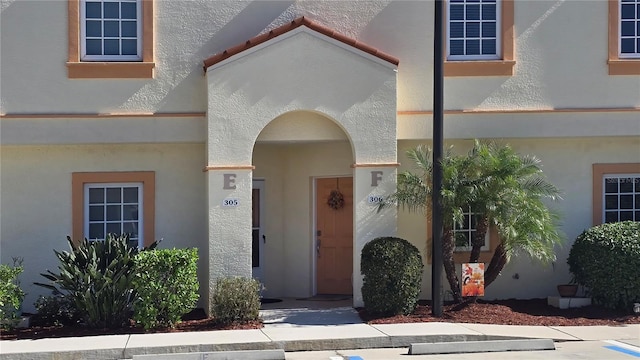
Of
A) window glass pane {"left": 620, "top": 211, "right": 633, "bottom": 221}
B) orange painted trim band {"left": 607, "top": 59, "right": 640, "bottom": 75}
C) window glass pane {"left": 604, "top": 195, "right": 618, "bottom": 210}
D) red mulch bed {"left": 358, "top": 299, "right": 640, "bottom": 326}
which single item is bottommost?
red mulch bed {"left": 358, "top": 299, "right": 640, "bottom": 326}

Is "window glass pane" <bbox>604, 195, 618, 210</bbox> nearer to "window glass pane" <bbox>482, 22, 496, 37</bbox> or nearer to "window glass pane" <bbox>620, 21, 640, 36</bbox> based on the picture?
"window glass pane" <bbox>620, 21, 640, 36</bbox>

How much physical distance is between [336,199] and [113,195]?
3986mm

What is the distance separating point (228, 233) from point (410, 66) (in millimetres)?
4290

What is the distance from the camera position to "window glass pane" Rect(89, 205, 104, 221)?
1427cm

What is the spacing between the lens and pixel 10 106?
13.9 meters

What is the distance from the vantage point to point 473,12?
47.9 ft

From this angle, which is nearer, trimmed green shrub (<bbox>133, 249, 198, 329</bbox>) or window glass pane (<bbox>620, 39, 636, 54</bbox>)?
trimmed green shrub (<bbox>133, 249, 198, 329</bbox>)

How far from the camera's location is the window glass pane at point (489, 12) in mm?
14609

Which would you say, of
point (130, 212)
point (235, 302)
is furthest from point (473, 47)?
point (130, 212)

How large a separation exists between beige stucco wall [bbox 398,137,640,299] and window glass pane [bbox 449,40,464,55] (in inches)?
61.7

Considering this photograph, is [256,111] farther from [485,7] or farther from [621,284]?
[621,284]

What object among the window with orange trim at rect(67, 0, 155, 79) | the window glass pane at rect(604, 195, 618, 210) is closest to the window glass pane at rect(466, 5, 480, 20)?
the window glass pane at rect(604, 195, 618, 210)

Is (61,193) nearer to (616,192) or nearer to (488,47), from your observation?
(488,47)

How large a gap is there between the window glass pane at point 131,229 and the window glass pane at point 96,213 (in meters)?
0.42
